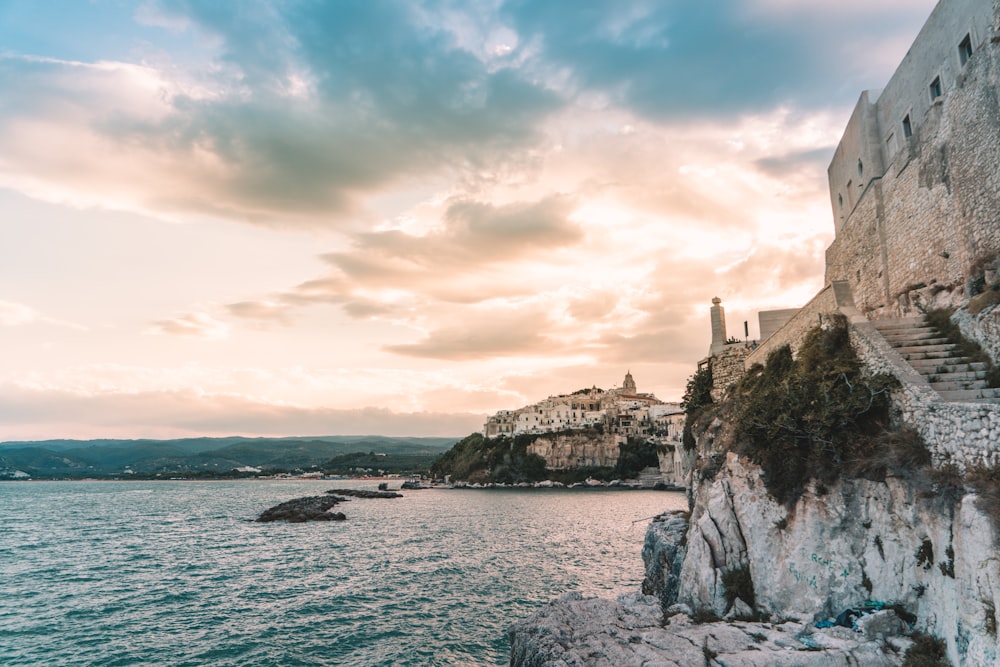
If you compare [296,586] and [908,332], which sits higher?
[908,332]

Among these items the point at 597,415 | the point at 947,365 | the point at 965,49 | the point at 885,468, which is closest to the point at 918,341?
the point at 947,365

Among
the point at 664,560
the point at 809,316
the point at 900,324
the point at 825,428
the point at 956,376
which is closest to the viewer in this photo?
the point at 956,376

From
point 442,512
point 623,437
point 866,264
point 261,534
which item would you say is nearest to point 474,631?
point 866,264

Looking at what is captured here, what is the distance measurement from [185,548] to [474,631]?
113ft

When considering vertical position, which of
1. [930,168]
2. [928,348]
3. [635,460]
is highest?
[930,168]

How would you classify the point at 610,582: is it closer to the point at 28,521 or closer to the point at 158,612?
the point at 158,612

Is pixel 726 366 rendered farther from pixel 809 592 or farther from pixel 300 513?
pixel 300 513

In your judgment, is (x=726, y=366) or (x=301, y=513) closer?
(x=726, y=366)

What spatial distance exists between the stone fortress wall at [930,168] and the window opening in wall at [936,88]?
0.03 metres

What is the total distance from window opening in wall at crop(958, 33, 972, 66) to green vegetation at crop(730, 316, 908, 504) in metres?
8.86

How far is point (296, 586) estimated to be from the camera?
3075 cm

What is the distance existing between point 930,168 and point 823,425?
10.8m

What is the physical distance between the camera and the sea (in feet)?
67.2

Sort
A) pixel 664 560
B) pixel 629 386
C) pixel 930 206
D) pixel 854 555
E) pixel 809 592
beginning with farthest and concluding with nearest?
pixel 629 386 → pixel 664 560 → pixel 930 206 → pixel 809 592 → pixel 854 555
